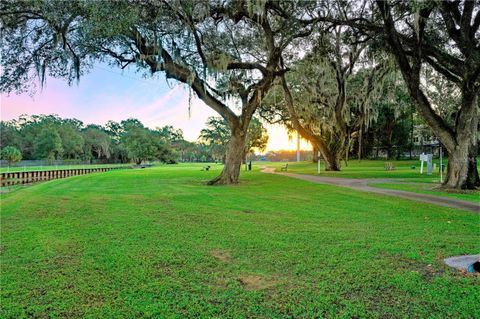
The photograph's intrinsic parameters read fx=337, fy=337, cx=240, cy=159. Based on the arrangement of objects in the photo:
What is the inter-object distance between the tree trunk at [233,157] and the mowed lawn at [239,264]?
8057 mm

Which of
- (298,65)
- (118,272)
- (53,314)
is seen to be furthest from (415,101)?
(53,314)

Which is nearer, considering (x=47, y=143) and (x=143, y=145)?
(x=47, y=143)

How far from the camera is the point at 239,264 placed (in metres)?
4.44

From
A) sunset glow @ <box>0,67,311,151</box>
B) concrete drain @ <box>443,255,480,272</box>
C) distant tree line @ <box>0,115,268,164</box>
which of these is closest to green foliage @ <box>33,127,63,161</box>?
distant tree line @ <box>0,115,268,164</box>

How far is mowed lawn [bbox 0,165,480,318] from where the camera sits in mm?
3156

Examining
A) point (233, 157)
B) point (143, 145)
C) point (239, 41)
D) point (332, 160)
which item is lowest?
point (332, 160)

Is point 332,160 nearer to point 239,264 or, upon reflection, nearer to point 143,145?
point 239,264

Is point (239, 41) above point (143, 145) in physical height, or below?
above

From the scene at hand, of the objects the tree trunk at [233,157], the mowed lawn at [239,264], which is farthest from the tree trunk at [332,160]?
the mowed lawn at [239,264]

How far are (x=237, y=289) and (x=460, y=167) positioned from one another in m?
12.1

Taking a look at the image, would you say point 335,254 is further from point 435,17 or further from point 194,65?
point 435,17

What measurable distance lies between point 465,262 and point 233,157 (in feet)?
41.5

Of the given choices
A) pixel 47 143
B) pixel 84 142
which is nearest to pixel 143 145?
pixel 47 143

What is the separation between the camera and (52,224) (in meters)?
7.23
